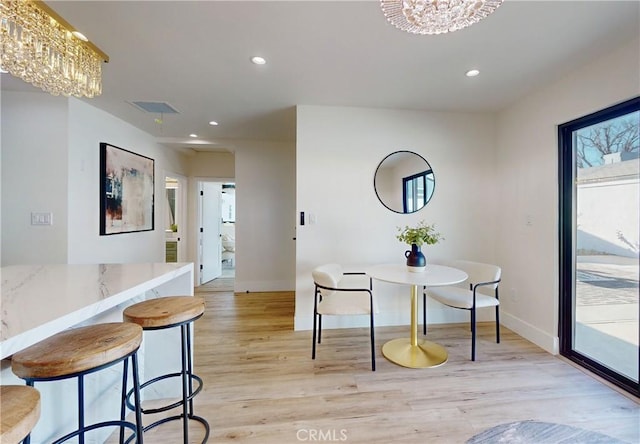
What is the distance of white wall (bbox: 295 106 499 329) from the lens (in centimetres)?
299

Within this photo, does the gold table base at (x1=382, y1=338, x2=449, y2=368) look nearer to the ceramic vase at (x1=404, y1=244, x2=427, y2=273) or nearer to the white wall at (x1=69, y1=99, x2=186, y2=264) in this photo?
the ceramic vase at (x1=404, y1=244, x2=427, y2=273)

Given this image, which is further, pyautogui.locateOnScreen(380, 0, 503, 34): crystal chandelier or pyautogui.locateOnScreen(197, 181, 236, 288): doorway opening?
pyautogui.locateOnScreen(197, 181, 236, 288): doorway opening

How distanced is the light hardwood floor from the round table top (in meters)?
0.72

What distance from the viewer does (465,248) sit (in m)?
3.18

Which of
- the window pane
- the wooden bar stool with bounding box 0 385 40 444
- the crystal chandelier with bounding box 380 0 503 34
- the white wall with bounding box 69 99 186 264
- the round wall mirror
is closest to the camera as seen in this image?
the wooden bar stool with bounding box 0 385 40 444

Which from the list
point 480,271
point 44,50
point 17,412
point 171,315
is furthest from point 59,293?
point 480,271

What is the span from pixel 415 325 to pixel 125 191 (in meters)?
3.69

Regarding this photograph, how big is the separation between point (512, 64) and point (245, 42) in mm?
2027

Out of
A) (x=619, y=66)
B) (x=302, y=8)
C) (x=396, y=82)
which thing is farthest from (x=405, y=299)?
(x=302, y=8)

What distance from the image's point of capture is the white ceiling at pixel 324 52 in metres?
1.60

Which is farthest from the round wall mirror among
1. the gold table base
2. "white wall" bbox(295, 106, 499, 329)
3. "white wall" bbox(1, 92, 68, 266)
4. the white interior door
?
the white interior door

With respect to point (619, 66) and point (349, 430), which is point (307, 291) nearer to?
point (349, 430)

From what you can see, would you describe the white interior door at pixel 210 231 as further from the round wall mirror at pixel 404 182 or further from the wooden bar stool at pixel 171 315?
the wooden bar stool at pixel 171 315

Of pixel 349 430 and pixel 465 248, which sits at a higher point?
pixel 465 248
